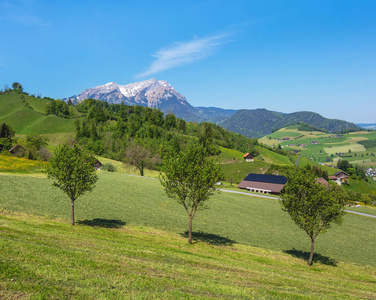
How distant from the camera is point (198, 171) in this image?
35906 millimetres

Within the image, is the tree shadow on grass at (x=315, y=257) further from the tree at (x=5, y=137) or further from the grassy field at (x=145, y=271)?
the tree at (x=5, y=137)

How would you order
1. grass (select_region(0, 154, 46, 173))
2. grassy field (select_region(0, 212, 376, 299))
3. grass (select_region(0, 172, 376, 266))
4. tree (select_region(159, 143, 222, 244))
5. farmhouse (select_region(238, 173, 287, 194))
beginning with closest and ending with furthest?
grassy field (select_region(0, 212, 376, 299))
tree (select_region(159, 143, 222, 244))
grass (select_region(0, 172, 376, 266))
grass (select_region(0, 154, 46, 173))
farmhouse (select_region(238, 173, 287, 194))

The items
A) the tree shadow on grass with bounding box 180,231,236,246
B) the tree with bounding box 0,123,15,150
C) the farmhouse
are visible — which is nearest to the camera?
the tree shadow on grass with bounding box 180,231,236,246

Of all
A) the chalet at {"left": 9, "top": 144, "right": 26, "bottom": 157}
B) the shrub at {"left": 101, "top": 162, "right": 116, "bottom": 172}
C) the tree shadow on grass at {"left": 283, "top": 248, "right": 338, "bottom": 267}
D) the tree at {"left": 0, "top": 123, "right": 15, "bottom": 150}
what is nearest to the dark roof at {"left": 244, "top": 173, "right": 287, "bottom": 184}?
the shrub at {"left": 101, "top": 162, "right": 116, "bottom": 172}

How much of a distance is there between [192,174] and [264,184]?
278 ft

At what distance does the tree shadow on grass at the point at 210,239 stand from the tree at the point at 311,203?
10868 millimetres

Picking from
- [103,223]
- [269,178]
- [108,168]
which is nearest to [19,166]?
[108,168]

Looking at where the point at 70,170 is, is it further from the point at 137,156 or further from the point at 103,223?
the point at 137,156

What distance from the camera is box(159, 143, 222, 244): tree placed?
3594cm

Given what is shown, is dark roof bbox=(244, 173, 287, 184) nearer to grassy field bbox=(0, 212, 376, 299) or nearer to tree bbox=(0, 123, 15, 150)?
grassy field bbox=(0, 212, 376, 299)

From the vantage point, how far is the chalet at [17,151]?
354ft

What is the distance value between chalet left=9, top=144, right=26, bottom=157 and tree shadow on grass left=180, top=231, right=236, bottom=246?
99457 millimetres

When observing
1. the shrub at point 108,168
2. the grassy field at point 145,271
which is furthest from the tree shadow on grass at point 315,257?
the shrub at point 108,168

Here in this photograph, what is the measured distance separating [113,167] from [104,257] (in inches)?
4144
